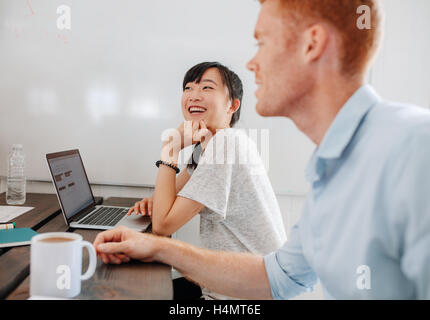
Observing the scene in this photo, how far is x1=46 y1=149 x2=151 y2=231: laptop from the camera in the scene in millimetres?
1143

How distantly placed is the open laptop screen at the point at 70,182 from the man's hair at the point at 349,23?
929 mm

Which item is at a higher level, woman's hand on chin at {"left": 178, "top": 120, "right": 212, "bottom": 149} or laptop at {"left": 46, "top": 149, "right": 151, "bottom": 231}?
woman's hand on chin at {"left": 178, "top": 120, "right": 212, "bottom": 149}

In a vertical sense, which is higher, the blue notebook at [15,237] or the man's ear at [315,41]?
the man's ear at [315,41]

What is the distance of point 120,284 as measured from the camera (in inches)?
27.0

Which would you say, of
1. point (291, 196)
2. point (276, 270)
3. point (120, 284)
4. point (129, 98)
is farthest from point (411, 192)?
point (129, 98)

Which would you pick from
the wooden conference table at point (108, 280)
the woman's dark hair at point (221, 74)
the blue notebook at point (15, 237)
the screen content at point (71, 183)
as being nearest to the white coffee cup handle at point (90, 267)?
the wooden conference table at point (108, 280)

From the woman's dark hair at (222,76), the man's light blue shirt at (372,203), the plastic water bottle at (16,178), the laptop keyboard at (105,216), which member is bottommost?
the laptop keyboard at (105,216)

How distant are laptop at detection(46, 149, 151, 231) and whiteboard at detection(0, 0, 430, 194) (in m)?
0.38

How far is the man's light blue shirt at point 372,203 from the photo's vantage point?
457 mm

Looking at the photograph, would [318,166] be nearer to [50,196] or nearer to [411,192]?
[411,192]

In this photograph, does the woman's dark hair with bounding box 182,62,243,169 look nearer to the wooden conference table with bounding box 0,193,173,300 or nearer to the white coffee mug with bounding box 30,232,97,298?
the wooden conference table with bounding box 0,193,173,300

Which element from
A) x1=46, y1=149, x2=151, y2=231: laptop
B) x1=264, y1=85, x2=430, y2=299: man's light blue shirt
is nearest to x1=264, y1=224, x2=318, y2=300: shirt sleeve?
x1=264, y1=85, x2=430, y2=299: man's light blue shirt

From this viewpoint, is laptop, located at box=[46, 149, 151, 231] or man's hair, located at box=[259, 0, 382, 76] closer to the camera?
man's hair, located at box=[259, 0, 382, 76]

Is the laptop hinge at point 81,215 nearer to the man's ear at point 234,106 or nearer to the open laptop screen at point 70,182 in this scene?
the open laptop screen at point 70,182
